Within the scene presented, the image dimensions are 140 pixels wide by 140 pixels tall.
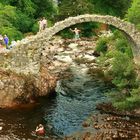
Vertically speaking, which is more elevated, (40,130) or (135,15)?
(135,15)

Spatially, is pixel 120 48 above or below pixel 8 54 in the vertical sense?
above

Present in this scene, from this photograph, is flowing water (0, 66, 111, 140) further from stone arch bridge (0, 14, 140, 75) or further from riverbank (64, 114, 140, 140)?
stone arch bridge (0, 14, 140, 75)

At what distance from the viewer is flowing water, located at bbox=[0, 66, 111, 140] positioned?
34.0 meters

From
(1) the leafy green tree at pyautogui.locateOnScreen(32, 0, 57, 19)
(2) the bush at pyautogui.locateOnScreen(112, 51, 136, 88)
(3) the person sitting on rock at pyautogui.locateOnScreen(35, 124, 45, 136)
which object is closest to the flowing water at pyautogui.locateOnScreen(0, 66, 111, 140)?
(3) the person sitting on rock at pyautogui.locateOnScreen(35, 124, 45, 136)

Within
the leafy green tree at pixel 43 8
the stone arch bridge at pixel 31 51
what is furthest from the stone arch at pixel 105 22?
the leafy green tree at pixel 43 8

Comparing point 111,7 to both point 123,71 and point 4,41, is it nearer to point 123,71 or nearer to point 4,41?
point 4,41

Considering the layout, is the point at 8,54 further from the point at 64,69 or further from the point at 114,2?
the point at 114,2

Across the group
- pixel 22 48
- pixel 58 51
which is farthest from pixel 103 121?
pixel 58 51

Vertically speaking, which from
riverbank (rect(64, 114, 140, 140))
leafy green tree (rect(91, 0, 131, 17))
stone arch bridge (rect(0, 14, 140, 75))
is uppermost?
leafy green tree (rect(91, 0, 131, 17))

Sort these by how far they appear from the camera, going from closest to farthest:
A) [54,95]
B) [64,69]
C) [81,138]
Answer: [81,138] < [54,95] < [64,69]

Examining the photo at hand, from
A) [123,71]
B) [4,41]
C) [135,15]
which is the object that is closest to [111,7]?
[135,15]

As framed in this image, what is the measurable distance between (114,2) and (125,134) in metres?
57.2

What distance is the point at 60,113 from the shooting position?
124ft

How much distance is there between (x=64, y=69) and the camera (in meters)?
52.7
